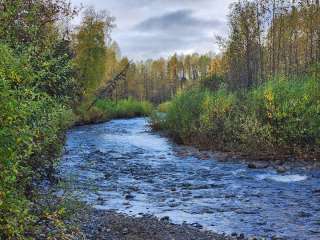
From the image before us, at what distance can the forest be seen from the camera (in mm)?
Result: 4863

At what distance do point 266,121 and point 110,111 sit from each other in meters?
33.9

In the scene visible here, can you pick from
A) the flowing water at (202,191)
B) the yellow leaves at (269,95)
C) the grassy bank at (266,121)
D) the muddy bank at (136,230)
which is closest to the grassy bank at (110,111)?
the grassy bank at (266,121)

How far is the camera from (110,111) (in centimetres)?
5222

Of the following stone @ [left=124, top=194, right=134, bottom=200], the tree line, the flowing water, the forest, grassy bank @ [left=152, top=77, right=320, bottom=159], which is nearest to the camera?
the forest

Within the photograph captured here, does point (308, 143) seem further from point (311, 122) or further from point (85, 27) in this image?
point (85, 27)

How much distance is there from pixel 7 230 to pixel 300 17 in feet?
150

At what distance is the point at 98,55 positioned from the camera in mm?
51375

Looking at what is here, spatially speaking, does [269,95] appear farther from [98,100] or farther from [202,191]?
[98,100]

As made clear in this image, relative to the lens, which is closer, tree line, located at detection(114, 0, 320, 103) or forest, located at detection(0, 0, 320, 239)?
forest, located at detection(0, 0, 320, 239)

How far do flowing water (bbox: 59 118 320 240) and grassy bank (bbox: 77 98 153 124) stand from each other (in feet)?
76.0

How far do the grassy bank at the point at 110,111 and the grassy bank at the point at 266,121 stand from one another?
20597 mm

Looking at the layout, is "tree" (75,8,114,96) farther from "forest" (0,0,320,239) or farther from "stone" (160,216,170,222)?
"stone" (160,216,170,222)

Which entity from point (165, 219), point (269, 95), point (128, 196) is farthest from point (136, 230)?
point (269, 95)

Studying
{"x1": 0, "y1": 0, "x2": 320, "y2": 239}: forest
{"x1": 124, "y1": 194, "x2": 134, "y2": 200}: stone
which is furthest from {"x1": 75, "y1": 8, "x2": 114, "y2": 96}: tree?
{"x1": 124, "y1": 194, "x2": 134, "y2": 200}: stone
